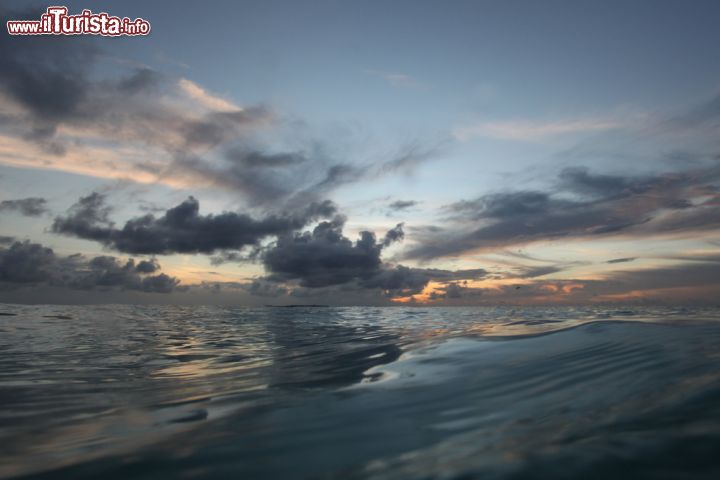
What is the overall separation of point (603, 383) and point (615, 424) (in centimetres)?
198

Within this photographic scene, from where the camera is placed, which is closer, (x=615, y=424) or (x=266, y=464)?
(x=266, y=464)

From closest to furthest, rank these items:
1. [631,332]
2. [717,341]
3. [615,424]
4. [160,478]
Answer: [160,478]
[615,424]
[717,341]
[631,332]

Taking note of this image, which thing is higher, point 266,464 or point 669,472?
point 669,472

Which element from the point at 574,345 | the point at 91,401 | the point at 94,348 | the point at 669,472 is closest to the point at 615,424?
the point at 669,472

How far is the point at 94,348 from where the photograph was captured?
1482 centimetres

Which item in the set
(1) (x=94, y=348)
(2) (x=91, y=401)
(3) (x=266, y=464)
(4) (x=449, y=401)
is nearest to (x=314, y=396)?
(4) (x=449, y=401)

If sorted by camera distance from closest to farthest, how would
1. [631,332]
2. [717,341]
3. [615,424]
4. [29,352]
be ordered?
[615,424]
[717,341]
[631,332]
[29,352]

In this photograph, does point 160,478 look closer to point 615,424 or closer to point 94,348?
point 615,424

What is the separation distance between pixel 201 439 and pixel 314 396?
222 cm

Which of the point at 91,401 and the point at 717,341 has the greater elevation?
the point at 717,341

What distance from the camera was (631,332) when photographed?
1034cm

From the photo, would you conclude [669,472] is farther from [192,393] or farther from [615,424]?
[192,393]

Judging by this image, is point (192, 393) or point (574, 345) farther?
point (574, 345)

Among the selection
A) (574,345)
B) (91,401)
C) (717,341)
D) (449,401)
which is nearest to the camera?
(449,401)
